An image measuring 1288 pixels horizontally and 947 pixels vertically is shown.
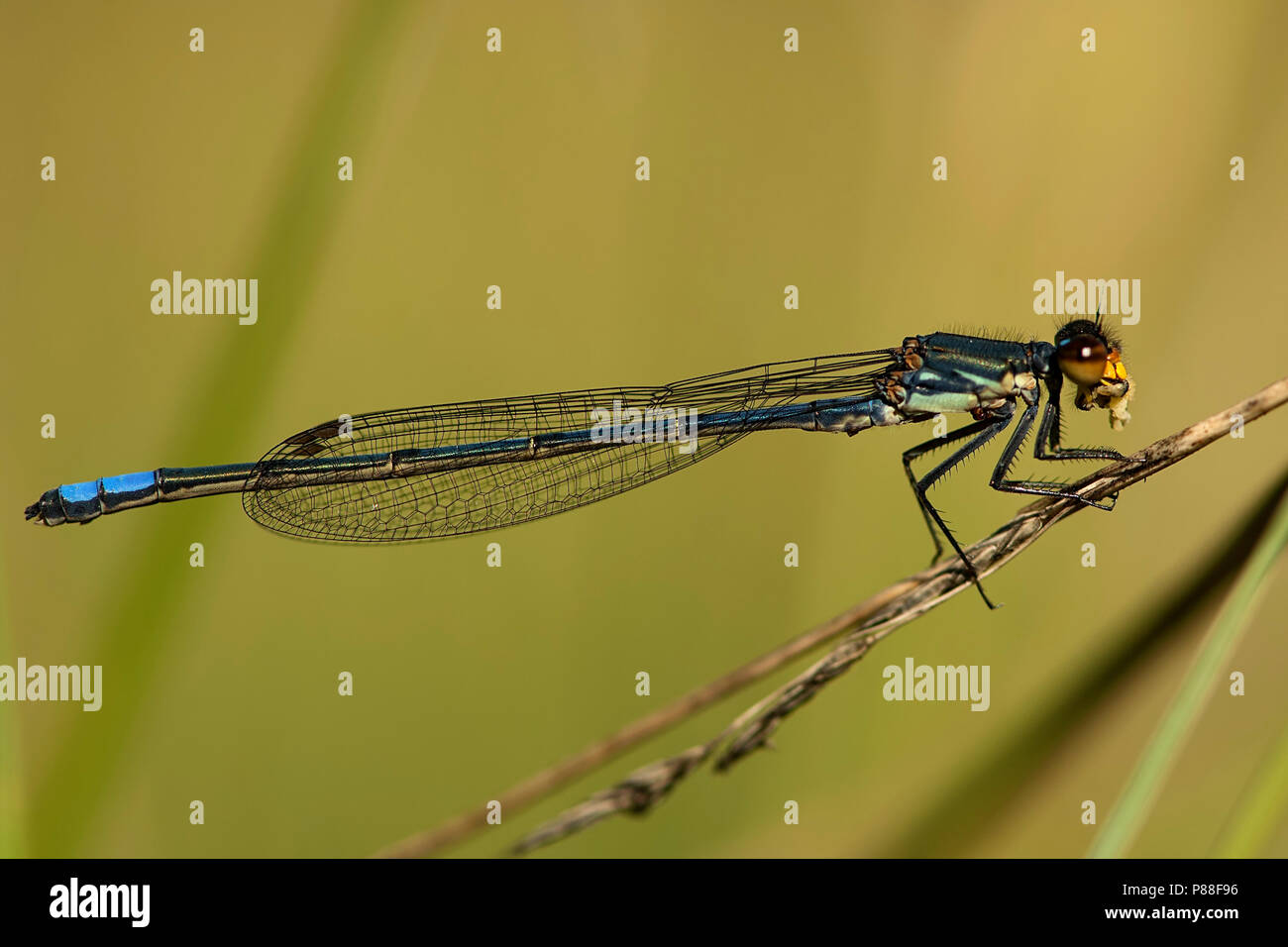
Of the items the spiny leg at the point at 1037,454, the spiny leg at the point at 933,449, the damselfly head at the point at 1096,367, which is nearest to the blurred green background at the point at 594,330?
the spiny leg at the point at 933,449

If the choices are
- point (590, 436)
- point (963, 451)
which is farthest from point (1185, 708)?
point (590, 436)

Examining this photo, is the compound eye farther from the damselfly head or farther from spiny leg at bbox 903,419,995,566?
spiny leg at bbox 903,419,995,566

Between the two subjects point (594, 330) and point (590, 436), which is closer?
point (590, 436)

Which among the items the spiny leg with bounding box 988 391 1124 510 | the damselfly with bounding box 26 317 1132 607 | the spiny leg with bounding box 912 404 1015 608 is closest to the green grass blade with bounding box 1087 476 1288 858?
the spiny leg with bounding box 988 391 1124 510

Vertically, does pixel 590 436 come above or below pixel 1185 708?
above

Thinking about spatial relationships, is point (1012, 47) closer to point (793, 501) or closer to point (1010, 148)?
point (1010, 148)

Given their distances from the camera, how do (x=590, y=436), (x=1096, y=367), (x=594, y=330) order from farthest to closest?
(x=594, y=330), (x=590, y=436), (x=1096, y=367)

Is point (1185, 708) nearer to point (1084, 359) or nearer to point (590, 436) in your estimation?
point (1084, 359)

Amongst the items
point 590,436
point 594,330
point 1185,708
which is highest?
point 594,330
